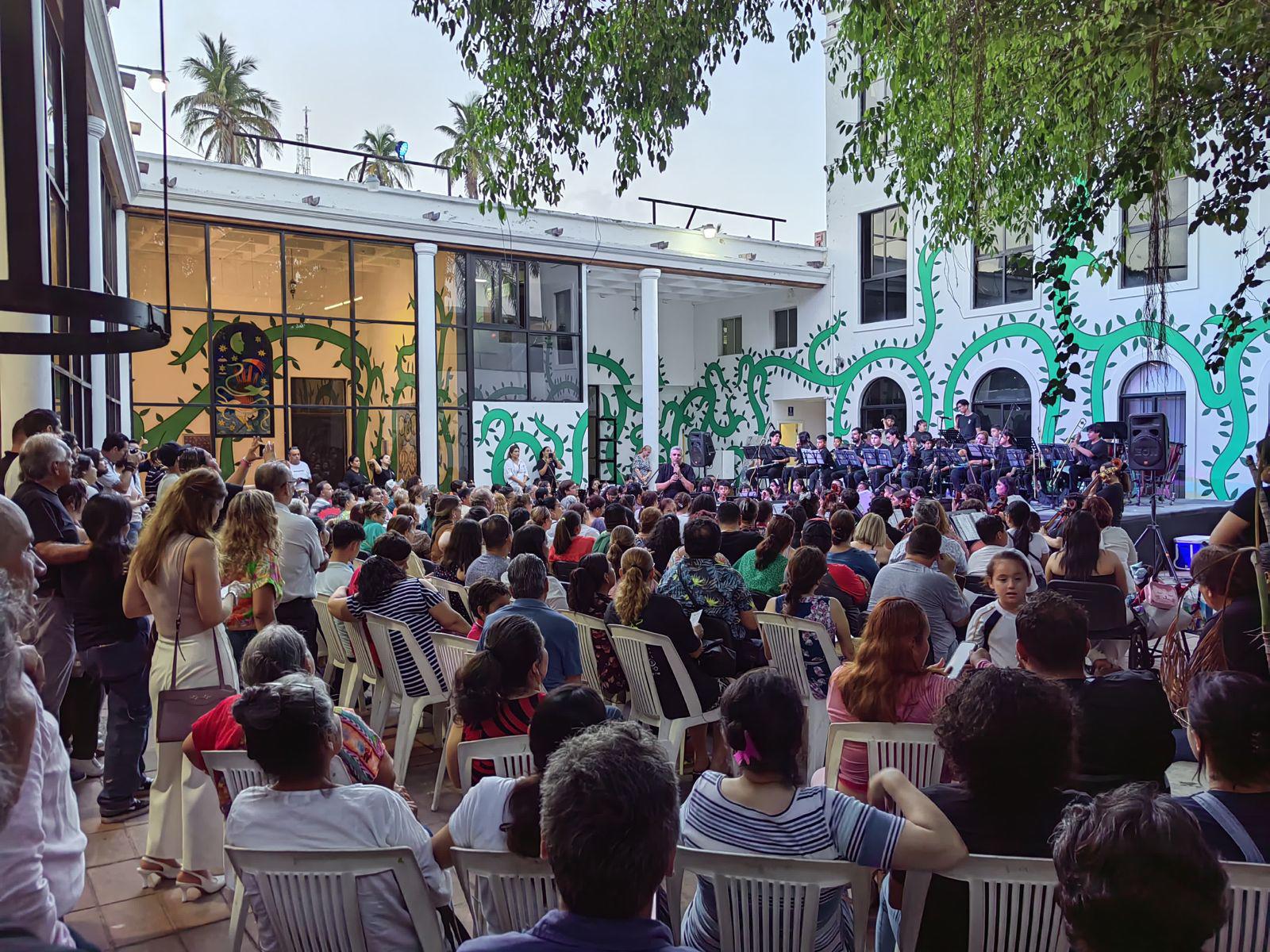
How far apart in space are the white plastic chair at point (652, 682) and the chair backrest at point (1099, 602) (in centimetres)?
195

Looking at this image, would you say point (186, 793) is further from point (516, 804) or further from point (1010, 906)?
point (1010, 906)

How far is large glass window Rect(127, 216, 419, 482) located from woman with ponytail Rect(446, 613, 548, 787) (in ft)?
43.3

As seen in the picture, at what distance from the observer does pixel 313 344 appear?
52.9 ft

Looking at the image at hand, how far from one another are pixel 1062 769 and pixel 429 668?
9.60 ft

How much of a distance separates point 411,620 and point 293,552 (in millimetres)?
790

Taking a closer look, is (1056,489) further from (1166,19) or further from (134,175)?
(134,175)

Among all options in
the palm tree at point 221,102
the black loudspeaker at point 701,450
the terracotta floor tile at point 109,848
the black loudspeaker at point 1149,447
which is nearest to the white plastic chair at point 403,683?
the terracotta floor tile at point 109,848

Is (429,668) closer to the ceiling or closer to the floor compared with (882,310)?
closer to the floor

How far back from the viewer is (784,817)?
6.44ft

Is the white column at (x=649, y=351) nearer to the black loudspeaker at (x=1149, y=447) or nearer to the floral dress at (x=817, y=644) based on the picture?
the black loudspeaker at (x=1149, y=447)

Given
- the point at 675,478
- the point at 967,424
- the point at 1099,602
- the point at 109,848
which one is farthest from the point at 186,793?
the point at 967,424

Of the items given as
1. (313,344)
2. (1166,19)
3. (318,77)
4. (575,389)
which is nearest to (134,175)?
(313,344)

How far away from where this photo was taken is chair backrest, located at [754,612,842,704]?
4.14 meters

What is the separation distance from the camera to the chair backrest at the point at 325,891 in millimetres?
1850
